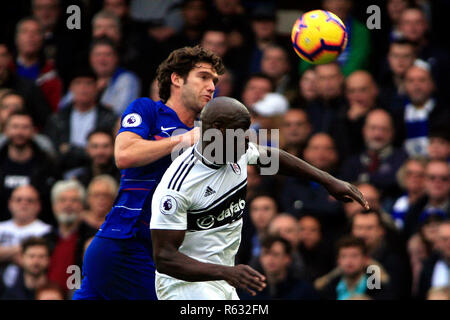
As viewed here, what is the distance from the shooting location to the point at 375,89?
38.3 feet

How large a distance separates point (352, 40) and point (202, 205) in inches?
269

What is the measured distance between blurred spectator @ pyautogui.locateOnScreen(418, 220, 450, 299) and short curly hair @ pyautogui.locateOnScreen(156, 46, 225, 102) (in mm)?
3563

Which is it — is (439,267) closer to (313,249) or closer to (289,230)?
(313,249)

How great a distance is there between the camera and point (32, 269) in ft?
34.6

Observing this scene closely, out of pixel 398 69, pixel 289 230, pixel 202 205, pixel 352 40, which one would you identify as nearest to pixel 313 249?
pixel 289 230

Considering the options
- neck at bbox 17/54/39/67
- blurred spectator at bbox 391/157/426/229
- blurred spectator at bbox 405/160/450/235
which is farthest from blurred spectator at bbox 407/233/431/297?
neck at bbox 17/54/39/67

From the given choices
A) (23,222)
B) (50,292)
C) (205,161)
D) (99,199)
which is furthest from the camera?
(23,222)

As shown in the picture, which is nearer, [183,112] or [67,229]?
[183,112]

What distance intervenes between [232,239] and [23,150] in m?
5.99

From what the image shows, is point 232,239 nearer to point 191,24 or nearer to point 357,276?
point 357,276

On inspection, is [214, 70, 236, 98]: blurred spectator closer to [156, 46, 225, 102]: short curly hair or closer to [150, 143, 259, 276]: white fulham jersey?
[156, 46, 225, 102]: short curly hair

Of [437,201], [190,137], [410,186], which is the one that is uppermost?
[190,137]

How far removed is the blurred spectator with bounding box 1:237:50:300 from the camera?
10.5 meters

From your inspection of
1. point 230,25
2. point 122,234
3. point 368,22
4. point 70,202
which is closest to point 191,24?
point 230,25
